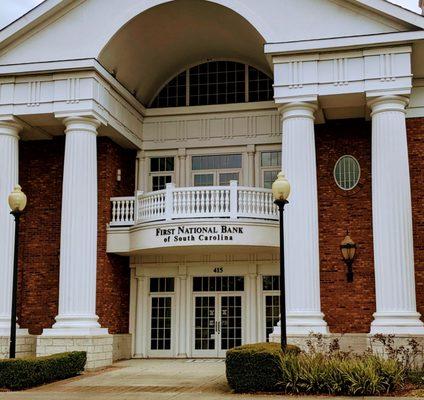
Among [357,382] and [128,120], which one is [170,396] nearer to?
[357,382]

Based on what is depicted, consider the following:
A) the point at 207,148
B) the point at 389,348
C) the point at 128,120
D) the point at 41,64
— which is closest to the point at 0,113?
the point at 41,64

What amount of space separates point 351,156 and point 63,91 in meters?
9.26

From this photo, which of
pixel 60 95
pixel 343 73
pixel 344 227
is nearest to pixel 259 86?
pixel 343 73

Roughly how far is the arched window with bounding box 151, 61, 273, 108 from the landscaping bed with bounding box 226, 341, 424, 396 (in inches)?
486

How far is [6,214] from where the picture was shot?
76.4 ft

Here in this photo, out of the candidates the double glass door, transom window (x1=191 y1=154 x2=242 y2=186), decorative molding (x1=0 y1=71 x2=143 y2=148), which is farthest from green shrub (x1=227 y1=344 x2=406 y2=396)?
transom window (x1=191 y1=154 x2=242 y2=186)

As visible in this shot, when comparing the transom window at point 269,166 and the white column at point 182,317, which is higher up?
the transom window at point 269,166

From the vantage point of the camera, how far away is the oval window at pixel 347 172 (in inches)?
921

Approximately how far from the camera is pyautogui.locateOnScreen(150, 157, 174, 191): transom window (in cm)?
2684

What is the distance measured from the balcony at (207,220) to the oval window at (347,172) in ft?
7.34

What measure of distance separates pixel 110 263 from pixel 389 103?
409 inches

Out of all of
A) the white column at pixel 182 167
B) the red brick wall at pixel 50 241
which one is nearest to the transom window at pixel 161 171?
the white column at pixel 182 167

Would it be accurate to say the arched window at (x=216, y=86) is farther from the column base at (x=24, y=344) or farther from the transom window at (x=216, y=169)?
the column base at (x=24, y=344)

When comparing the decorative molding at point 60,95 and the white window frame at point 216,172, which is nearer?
the decorative molding at point 60,95
